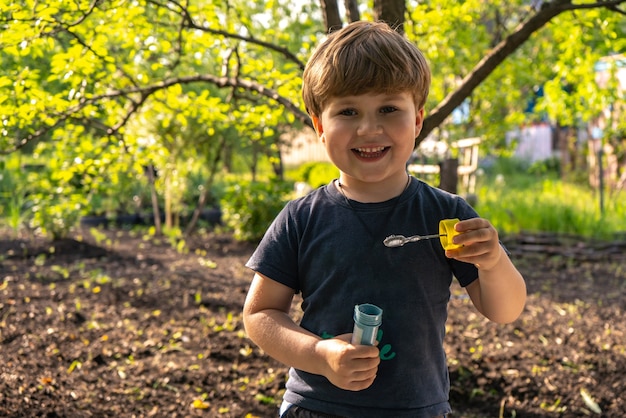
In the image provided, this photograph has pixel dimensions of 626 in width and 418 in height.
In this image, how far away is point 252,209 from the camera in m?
7.56

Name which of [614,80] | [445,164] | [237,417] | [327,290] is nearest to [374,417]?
[327,290]

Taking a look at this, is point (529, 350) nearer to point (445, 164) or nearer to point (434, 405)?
point (445, 164)

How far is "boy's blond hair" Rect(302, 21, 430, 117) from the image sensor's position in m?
1.54

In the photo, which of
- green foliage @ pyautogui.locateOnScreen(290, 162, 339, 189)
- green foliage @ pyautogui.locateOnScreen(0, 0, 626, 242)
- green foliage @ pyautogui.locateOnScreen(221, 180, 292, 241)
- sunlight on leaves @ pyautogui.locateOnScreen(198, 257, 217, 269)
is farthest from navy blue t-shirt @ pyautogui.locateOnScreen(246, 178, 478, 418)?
green foliage @ pyautogui.locateOnScreen(290, 162, 339, 189)

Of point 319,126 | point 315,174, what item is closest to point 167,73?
point 319,126

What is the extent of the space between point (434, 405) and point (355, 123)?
67 centimetres

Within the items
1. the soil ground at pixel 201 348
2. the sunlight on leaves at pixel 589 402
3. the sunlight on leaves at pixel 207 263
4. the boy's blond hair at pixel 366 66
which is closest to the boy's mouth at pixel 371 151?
the boy's blond hair at pixel 366 66

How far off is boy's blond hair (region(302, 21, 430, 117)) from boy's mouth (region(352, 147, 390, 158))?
125 millimetres

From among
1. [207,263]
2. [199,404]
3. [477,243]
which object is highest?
[477,243]

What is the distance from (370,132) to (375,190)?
0.17 m

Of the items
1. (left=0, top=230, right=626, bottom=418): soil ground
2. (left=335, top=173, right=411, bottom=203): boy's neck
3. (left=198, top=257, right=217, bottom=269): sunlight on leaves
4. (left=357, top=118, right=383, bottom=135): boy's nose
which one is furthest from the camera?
(left=198, top=257, right=217, bottom=269): sunlight on leaves

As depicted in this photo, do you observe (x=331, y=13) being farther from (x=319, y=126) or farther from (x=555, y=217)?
(x=555, y=217)

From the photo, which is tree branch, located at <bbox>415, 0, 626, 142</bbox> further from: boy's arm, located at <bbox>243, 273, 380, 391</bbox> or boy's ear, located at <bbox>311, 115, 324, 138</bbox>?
boy's arm, located at <bbox>243, 273, 380, 391</bbox>

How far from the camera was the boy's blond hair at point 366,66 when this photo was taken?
1.54m
